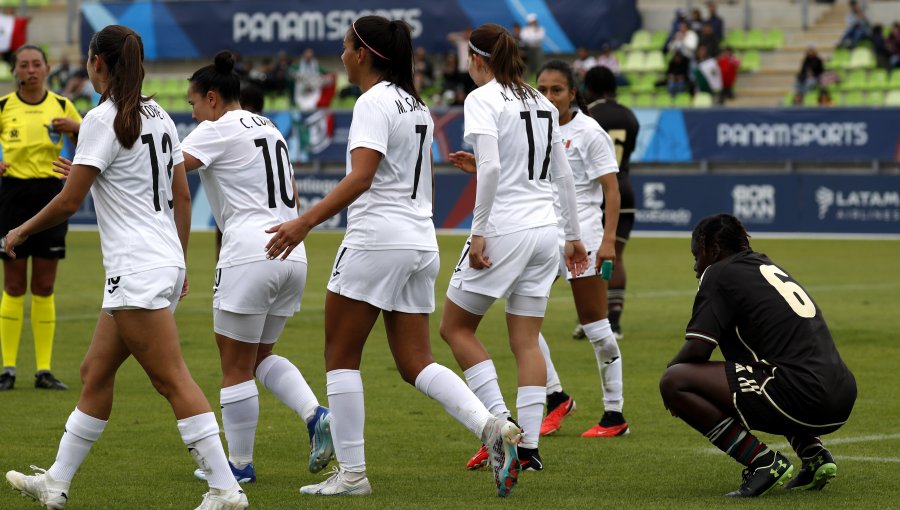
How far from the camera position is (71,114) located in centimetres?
967

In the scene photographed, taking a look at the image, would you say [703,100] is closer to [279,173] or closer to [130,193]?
[279,173]

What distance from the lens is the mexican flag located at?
36.7 metres

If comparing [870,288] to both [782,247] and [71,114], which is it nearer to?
[782,247]

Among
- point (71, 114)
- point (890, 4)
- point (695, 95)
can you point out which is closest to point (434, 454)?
point (71, 114)

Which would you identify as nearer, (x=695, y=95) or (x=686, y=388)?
(x=686, y=388)

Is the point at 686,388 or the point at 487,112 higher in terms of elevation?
the point at 487,112

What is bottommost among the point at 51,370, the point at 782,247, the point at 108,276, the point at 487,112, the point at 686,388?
the point at 782,247

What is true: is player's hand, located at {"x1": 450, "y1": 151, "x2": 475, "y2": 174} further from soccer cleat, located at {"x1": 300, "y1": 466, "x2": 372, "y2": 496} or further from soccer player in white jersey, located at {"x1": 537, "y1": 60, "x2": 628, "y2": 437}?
soccer cleat, located at {"x1": 300, "y1": 466, "x2": 372, "y2": 496}

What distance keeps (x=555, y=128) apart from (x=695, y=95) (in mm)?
23058

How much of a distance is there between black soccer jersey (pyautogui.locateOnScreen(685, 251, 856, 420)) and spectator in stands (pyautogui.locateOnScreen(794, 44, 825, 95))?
23.2m

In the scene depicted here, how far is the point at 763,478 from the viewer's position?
5.89 m

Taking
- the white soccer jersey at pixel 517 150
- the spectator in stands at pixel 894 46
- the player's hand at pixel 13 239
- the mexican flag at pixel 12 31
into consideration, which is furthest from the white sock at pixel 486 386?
the mexican flag at pixel 12 31

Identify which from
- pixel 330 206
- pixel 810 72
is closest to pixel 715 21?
pixel 810 72

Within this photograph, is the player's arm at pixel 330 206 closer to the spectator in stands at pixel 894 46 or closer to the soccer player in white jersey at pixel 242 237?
the soccer player in white jersey at pixel 242 237
